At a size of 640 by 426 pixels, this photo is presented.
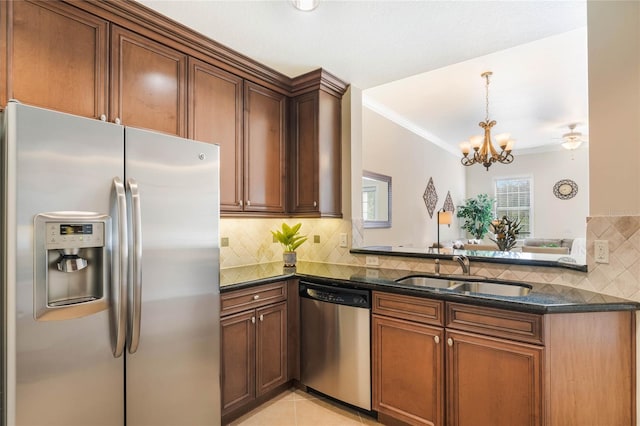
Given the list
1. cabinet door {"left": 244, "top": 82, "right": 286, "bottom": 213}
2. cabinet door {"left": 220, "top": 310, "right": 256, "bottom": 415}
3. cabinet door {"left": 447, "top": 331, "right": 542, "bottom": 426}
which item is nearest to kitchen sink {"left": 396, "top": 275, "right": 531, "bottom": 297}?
cabinet door {"left": 447, "top": 331, "right": 542, "bottom": 426}

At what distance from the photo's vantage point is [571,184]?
7293 mm

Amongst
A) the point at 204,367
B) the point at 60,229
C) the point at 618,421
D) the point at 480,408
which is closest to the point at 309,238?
the point at 204,367

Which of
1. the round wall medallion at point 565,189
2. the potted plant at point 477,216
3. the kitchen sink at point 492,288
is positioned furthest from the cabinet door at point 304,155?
the round wall medallion at point 565,189

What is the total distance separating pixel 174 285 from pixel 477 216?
7.58m

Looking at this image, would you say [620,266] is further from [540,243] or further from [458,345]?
[540,243]

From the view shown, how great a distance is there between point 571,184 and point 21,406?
9.11 meters

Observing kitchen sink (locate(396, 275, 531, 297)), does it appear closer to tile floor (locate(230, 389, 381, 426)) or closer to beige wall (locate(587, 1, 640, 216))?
beige wall (locate(587, 1, 640, 216))

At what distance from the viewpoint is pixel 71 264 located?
133cm

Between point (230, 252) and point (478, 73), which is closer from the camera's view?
point (230, 252)

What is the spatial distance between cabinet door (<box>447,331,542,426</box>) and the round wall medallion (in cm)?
724

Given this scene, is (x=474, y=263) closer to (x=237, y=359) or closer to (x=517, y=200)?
(x=237, y=359)

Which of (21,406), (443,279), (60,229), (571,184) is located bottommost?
(21,406)

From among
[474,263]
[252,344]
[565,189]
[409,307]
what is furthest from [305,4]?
[565,189]

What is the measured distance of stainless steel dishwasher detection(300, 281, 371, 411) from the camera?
87.8 inches
